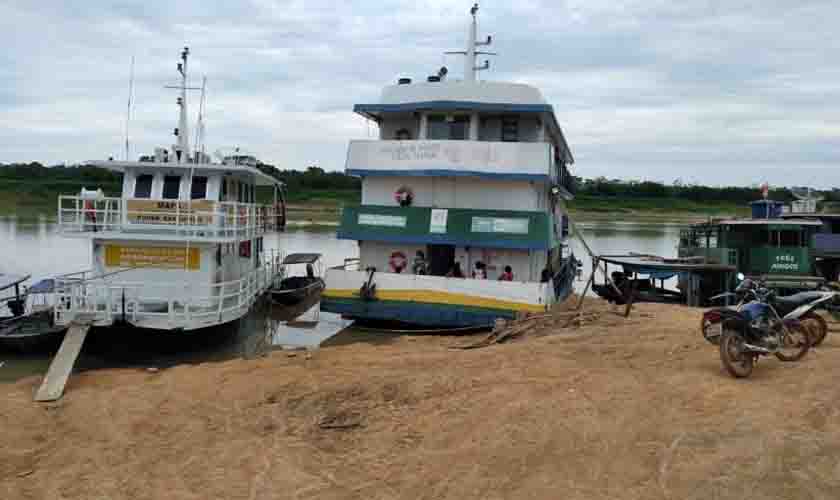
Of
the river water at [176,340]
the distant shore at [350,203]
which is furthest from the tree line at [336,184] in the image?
the river water at [176,340]

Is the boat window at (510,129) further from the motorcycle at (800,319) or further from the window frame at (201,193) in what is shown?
the motorcycle at (800,319)

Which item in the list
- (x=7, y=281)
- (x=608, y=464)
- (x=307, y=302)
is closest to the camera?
(x=608, y=464)

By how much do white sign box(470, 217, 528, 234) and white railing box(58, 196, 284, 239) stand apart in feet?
17.0

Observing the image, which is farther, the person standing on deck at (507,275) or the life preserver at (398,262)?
the life preserver at (398,262)

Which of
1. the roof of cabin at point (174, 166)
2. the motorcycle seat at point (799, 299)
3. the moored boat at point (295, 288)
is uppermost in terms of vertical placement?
the roof of cabin at point (174, 166)

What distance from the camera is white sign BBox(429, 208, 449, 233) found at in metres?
16.4

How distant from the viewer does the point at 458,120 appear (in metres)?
18.0

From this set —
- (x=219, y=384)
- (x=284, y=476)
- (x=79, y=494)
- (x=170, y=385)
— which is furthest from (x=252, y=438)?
(x=170, y=385)

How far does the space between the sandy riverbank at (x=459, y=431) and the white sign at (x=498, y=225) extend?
561cm

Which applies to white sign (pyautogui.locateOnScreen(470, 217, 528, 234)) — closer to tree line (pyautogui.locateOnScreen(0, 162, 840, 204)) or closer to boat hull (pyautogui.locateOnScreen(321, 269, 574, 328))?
boat hull (pyautogui.locateOnScreen(321, 269, 574, 328))

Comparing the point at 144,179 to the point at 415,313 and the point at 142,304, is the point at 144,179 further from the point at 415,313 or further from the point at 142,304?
the point at 415,313

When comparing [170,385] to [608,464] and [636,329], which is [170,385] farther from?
[636,329]

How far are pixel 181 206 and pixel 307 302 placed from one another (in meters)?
8.41

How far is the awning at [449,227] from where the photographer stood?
1600cm
